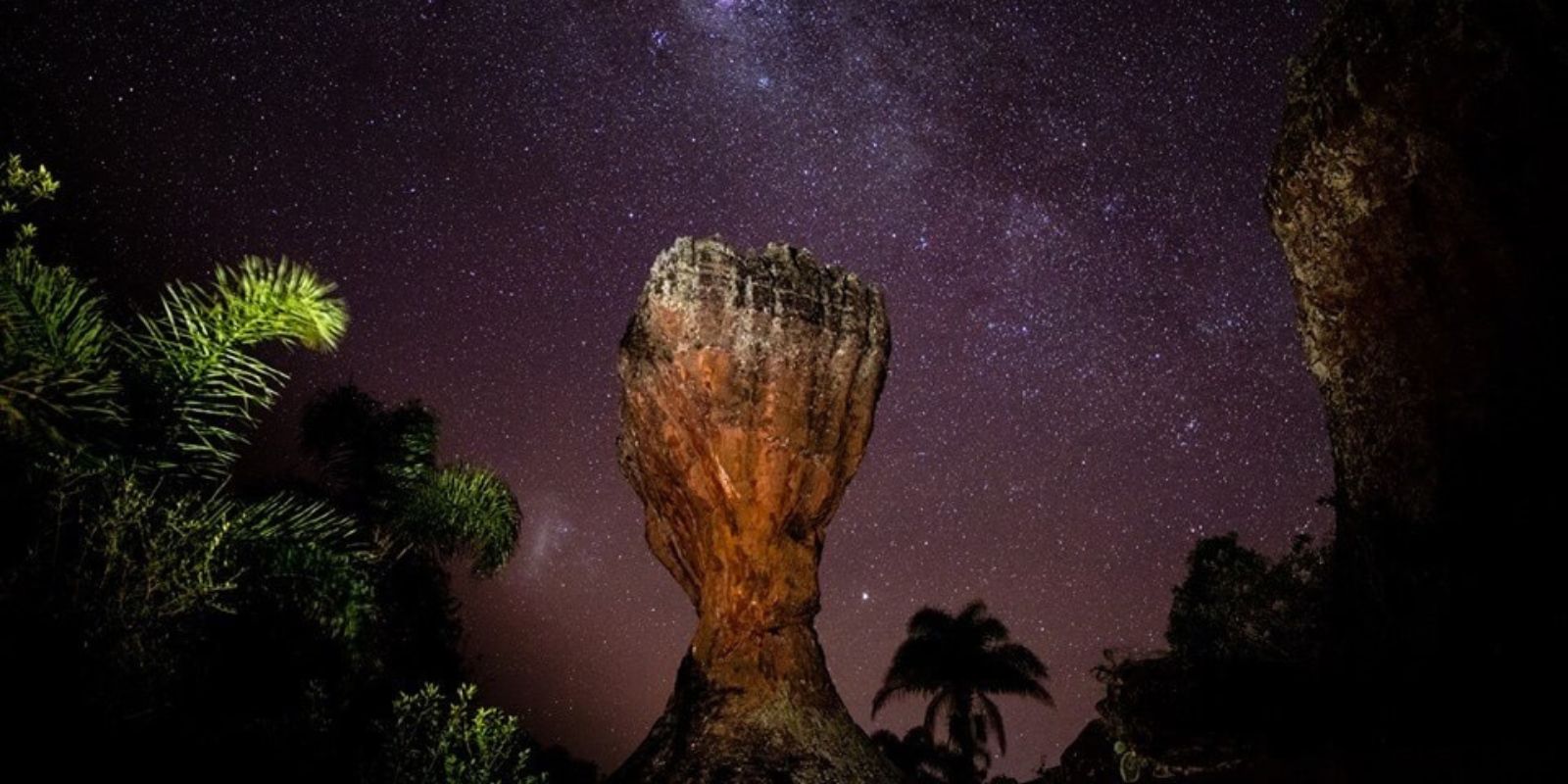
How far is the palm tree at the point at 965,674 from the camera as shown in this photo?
3747 cm

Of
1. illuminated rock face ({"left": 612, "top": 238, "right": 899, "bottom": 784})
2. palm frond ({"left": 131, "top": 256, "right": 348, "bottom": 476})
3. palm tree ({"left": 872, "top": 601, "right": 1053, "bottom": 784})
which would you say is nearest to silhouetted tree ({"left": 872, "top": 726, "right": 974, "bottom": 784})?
palm tree ({"left": 872, "top": 601, "right": 1053, "bottom": 784})

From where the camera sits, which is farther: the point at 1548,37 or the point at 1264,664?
the point at 1264,664

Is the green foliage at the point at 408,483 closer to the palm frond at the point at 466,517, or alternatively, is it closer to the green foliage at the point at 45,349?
the palm frond at the point at 466,517

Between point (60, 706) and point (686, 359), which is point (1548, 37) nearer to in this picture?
point (60, 706)

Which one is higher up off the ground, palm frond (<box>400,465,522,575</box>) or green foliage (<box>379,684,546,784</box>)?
palm frond (<box>400,465,522,575</box>)

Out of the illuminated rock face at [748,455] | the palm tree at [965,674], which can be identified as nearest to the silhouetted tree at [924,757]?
the palm tree at [965,674]

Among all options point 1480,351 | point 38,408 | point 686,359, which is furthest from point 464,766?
point 1480,351

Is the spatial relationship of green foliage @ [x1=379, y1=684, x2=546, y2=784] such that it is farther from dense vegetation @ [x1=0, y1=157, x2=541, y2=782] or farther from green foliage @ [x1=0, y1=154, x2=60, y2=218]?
green foliage @ [x1=0, y1=154, x2=60, y2=218]

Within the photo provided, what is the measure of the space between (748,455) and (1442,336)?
1538cm

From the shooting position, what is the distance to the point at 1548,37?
651 cm

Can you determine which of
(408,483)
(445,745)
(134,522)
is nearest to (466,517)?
(408,483)

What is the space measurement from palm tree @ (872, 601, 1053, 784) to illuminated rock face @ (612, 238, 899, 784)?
62.7 ft

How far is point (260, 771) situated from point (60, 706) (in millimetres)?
4429

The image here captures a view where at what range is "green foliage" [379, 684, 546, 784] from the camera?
12930 millimetres
